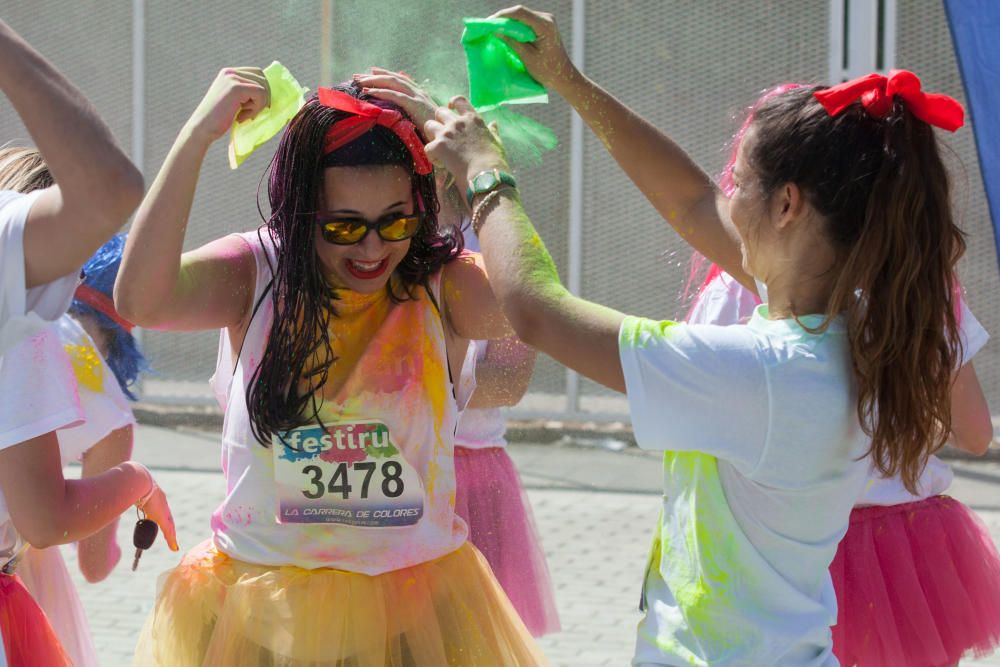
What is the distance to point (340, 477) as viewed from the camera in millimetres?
2295

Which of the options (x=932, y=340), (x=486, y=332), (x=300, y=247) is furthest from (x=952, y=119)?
(x=300, y=247)

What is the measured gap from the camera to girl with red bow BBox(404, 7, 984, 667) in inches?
75.2

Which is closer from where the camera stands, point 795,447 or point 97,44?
point 795,447

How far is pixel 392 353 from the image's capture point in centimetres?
238

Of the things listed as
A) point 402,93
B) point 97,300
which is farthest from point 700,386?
point 97,300

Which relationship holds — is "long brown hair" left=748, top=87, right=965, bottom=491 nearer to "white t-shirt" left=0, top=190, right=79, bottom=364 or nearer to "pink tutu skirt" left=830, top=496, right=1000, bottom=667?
"white t-shirt" left=0, top=190, right=79, bottom=364

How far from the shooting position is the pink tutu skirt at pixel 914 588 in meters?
3.16

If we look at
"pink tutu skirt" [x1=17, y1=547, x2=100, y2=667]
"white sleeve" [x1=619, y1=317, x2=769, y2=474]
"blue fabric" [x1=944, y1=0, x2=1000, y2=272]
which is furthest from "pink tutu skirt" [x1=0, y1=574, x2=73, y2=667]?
"blue fabric" [x1=944, y1=0, x2=1000, y2=272]

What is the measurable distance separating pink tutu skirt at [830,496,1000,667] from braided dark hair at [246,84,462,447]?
4.66 ft

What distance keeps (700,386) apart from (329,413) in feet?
2.43

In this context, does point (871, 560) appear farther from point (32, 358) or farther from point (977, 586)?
point (32, 358)

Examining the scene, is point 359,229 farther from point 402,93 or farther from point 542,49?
point 542,49

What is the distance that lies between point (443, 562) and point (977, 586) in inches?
62.8

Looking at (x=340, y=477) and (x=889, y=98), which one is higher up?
(x=889, y=98)
